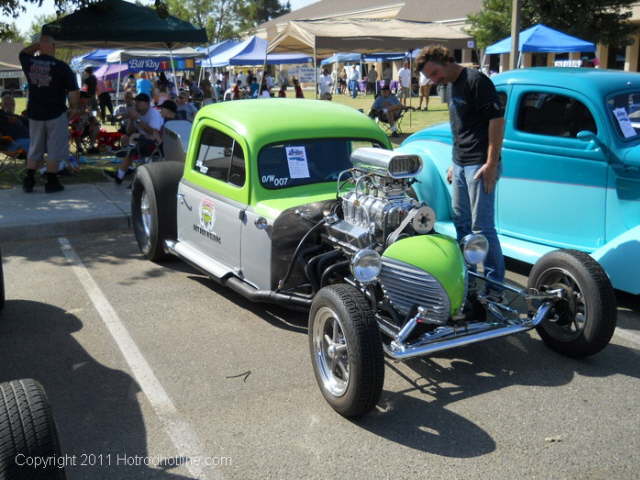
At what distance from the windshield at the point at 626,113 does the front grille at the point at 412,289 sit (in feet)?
8.62

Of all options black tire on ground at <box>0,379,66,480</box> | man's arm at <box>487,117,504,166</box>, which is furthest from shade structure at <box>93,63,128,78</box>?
black tire on ground at <box>0,379,66,480</box>

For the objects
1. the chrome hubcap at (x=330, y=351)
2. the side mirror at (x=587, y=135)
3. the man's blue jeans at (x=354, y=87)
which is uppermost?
the man's blue jeans at (x=354, y=87)

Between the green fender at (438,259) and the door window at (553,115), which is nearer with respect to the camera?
the green fender at (438,259)

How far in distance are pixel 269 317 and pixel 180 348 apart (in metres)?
0.83

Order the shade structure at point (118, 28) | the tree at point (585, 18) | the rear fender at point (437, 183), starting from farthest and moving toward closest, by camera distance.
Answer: the tree at point (585, 18) < the shade structure at point (118, 28) < the rear fender at point (437, 183)

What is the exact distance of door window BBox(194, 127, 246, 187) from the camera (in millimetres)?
5367

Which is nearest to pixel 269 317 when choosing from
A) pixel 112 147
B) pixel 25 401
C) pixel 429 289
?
pixel 429 289

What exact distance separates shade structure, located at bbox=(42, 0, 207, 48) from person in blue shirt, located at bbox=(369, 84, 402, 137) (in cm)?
629

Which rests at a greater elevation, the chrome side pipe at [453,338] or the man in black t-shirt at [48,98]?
the man in black t-shirt at [48,98]

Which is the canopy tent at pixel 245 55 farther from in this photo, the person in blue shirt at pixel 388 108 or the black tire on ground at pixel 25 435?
the black tire on ground at pixel 25 435

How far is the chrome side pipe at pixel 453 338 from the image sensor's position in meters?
3.73

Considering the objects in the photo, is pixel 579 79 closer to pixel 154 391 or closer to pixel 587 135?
pixel 587 135

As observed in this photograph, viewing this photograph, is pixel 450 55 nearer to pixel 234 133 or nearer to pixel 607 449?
pixel 234 133

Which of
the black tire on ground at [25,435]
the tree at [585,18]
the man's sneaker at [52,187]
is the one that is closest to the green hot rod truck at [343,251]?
the black tire on ground at [25,435]
